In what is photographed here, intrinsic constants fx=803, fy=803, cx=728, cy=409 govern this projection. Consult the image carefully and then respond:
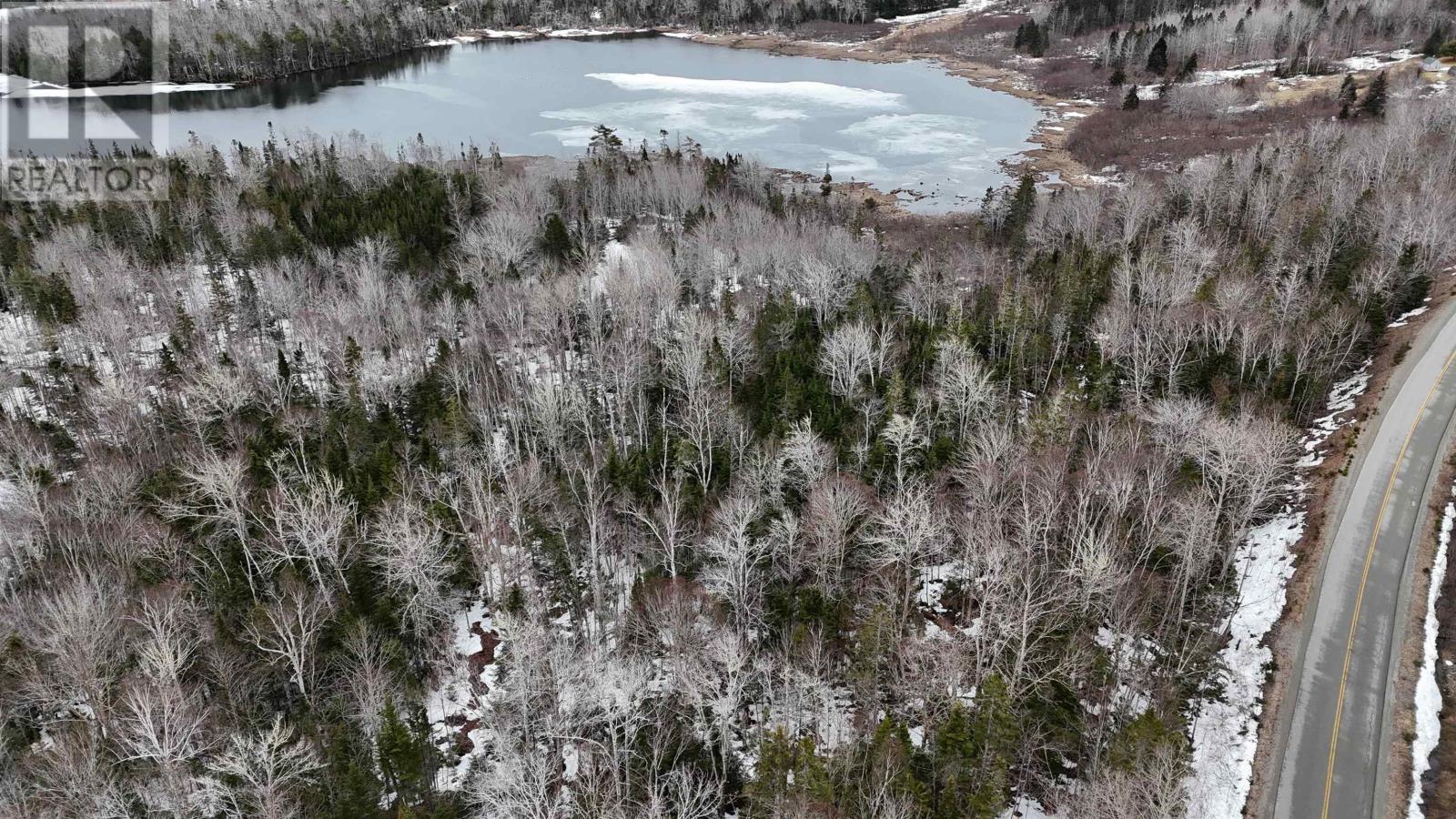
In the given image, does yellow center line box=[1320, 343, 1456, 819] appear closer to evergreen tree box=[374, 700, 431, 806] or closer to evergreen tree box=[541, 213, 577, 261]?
evergreen tree box=[374, 700, 431, 806]

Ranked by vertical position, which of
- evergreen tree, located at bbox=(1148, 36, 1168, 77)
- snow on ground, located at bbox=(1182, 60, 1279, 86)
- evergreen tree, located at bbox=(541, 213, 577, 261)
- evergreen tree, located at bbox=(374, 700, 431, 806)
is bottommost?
evergreen tree, located at bbox=(374, 700, 431, 806)

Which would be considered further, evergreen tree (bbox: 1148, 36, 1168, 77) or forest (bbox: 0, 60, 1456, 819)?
evergreen tree (bbox: 1148, 36, 1168, 77)

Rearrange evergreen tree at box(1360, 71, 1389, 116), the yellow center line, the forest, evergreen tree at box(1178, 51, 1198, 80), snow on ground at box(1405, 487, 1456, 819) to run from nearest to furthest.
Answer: the forest
snow on ground at box(1405, 487, 1456, 819)
the yellow center line
evergreen tree at box(1360, 71, 1389, 116)
evergreen tree at box(1178, 51, 1198, 80)

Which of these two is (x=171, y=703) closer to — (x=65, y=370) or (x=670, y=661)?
(x=670, y=661)

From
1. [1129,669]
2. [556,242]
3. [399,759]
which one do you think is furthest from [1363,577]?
[556,242]

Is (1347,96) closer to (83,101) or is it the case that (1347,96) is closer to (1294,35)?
(1294,35)

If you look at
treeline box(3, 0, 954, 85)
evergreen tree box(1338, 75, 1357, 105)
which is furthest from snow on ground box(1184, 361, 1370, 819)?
treeline box(3, 0, 954, 85)
